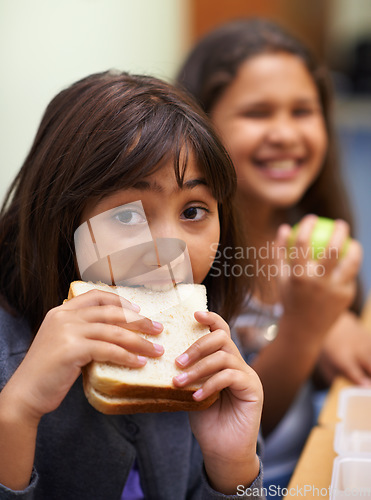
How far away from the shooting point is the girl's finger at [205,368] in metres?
0.45

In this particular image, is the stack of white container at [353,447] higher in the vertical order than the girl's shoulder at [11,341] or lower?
lower

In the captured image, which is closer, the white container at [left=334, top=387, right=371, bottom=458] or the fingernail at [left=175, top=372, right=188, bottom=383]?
the fingernail at [left=175, top=372, right=188, bottom=383]

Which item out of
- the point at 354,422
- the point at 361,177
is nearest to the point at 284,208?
the point at 354,422

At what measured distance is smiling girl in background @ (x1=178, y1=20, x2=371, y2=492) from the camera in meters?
0.81

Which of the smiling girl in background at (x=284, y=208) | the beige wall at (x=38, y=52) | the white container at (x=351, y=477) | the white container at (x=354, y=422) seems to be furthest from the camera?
the beige wall at (x=38, y=52)

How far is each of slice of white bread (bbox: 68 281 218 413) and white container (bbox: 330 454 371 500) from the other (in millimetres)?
173

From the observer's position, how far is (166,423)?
0.65m

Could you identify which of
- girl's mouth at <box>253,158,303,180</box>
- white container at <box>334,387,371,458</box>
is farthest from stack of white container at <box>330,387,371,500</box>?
girl's mouth at <box>253,158,303,180</box>

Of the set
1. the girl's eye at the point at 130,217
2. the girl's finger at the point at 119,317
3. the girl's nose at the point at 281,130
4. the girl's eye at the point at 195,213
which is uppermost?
the girl's eye at the point at 130,217

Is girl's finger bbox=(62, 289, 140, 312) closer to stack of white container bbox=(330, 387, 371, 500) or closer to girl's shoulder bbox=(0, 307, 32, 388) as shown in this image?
girl's shoulder bbox=(0, 307, 32, 388)

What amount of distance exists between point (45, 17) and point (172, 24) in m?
1.36

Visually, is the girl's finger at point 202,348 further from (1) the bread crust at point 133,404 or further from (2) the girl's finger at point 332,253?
(2) the girl's finger at point 332,253

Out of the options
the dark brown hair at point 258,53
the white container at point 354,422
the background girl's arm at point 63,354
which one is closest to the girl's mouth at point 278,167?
the dark brown hair at point 258,53

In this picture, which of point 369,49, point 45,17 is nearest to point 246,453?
point 45,17
